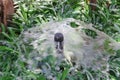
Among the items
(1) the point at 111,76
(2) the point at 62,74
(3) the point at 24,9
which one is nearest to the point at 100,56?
(1) the point at 111,76

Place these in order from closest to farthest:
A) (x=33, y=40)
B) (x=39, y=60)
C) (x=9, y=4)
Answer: (x=39, y=60)
(x=33, y=40)
(x=9, y=4)

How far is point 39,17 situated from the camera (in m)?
4.18

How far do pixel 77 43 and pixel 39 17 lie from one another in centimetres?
65

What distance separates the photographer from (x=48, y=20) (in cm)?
424

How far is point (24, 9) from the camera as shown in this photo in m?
4.28

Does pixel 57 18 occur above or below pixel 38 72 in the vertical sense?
above

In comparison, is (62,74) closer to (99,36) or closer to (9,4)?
(99,36)

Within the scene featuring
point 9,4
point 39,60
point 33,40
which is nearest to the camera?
point 39,60

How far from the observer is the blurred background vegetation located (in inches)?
137

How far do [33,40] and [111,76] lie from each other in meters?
0.93

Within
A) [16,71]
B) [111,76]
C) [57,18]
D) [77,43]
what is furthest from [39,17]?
[111,76]

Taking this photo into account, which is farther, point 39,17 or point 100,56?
point 39,17

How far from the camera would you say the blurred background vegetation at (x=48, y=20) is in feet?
11.4

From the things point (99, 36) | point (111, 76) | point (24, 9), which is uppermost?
point (24, 9)
